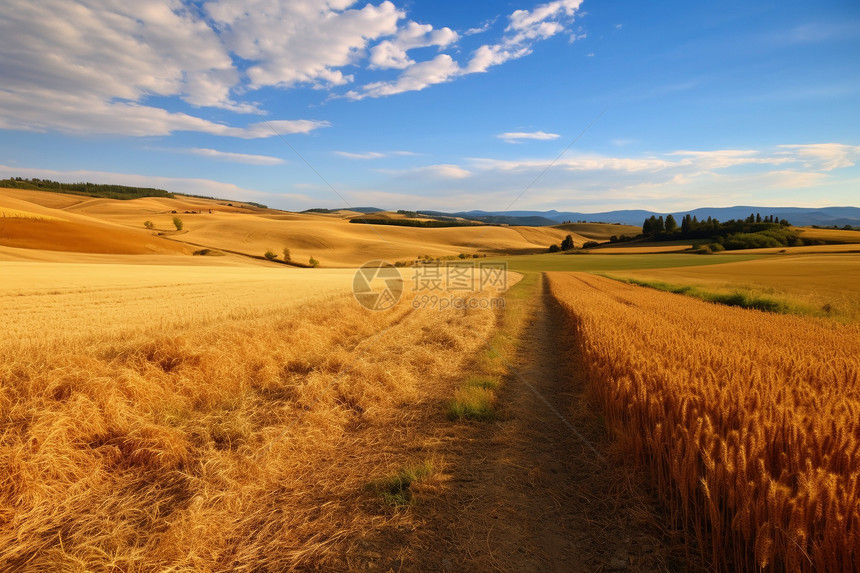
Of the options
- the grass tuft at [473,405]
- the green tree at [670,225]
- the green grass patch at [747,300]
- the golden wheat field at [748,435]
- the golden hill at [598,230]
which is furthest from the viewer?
the golden hill at [598,230]

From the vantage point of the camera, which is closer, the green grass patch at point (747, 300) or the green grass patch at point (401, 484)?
the green grass patch at point (401, 484)

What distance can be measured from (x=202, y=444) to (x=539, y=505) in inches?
178

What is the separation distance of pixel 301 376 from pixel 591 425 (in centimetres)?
577

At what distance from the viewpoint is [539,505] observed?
13.8 ft

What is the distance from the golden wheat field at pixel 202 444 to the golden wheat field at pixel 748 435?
107 inches

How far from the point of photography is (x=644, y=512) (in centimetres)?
374

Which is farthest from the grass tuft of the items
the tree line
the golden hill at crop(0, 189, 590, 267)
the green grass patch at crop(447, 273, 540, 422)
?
the tree line

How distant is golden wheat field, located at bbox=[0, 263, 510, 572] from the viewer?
11.5ft

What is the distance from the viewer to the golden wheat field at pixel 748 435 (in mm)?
2596

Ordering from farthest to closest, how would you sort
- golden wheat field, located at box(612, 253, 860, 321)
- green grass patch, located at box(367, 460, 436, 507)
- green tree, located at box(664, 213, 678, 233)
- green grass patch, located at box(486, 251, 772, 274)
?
green tree, located at box(664, 213, 678, 233), green grass patch, located at box(486, 251, 772, 274), golden wheat field, located at box(612, 253, 860, 321), green grass patch, located at box(367, 460, 436, 507)

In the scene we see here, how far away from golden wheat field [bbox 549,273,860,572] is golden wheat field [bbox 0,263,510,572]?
271 centimetres

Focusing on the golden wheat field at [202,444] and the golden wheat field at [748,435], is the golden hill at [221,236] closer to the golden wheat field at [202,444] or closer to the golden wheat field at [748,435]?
the golden wheat field at [202,444]

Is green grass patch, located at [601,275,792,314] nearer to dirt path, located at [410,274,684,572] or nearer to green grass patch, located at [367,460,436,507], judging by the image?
dirt path, located at [410,274,684,572]

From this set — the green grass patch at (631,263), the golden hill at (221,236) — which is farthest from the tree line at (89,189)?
the green grass patch at (631,263)
